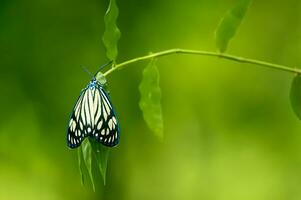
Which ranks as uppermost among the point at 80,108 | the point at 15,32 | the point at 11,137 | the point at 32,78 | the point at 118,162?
the point at 15,32

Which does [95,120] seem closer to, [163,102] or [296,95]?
[296,95]

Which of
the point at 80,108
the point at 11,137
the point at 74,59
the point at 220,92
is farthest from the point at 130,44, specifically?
the point at 80,108

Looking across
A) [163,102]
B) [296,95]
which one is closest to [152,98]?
[296,95]

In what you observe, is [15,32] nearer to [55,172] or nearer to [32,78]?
[32,78]

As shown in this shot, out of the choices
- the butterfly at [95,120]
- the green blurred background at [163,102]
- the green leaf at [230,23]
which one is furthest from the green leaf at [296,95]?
the green blurred background at [163,102]

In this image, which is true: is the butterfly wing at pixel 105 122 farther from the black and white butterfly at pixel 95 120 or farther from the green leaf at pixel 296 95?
A: the green leaf at pixel 296 95

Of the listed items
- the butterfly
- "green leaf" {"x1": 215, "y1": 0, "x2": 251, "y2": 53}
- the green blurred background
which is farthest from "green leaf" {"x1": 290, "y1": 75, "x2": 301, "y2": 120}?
the green blurred background
